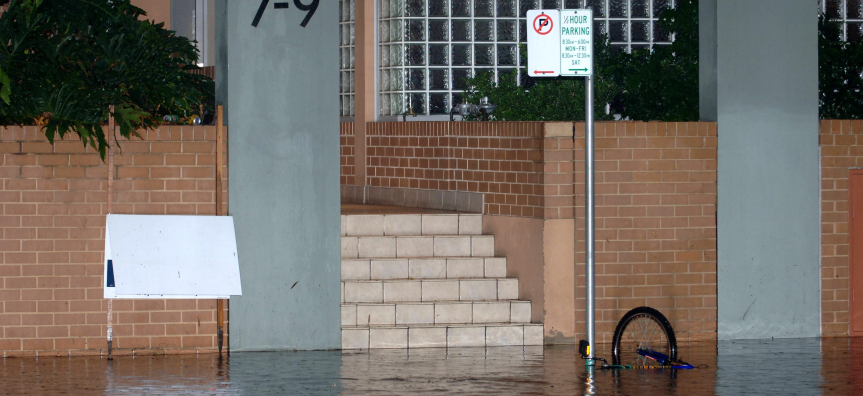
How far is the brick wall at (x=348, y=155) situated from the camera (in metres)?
15.7

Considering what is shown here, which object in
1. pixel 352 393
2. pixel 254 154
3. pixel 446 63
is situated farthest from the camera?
pixel 446 63

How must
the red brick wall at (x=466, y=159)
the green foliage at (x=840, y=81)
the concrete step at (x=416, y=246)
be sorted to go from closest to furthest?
the red brick wall at (x=466, y=159), the concrete step at (x=416, y=246), the green foliage at (x=840, y=81)

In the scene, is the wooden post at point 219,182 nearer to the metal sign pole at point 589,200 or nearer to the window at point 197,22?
the metal sign pole at point 589,200

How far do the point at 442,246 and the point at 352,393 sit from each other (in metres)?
3.38

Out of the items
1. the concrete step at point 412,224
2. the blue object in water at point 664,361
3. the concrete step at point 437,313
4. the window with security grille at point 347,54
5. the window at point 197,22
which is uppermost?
the window at point 197,22

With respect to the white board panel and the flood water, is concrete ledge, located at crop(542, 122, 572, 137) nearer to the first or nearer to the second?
the flood water

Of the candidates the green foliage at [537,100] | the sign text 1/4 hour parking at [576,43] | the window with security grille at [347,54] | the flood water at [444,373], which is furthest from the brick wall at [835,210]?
the window with security grille at [347,54]

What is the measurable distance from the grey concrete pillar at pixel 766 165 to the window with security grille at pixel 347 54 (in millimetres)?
6297

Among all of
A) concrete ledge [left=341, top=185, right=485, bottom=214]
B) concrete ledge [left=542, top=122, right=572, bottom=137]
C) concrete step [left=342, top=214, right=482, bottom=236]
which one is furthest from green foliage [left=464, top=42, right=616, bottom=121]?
concrete ledge [left=542, top=122, right=572, bottom=137]

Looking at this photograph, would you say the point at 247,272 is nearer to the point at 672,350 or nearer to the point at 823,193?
the point at 672,350

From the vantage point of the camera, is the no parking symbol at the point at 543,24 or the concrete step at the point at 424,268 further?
the concrete step at the point at 424,268

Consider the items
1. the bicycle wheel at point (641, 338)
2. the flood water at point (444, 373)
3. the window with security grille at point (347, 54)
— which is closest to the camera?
the flood water at point (444, 373)

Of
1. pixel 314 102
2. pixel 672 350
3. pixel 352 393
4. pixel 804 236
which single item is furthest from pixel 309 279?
pixel 804 236

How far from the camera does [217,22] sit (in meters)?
10.6
